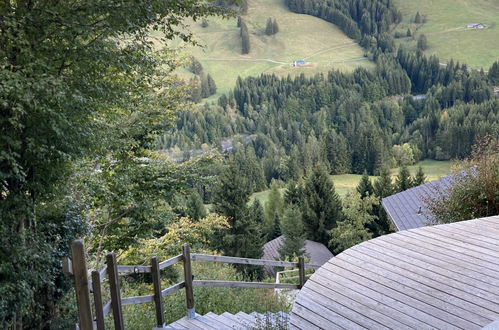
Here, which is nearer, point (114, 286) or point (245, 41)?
point (114, 286)

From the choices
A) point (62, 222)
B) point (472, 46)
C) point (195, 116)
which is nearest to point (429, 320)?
point (62, 222)

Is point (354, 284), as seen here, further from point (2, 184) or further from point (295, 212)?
point (295, 212)

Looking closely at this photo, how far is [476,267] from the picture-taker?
496 cm

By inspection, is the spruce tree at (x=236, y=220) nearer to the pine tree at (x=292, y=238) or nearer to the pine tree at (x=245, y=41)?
the pine tree at (x=292, y=238)

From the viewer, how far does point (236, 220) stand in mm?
27844

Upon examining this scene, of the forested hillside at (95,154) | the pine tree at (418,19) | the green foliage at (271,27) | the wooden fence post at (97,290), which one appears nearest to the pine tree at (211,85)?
the green foliage at (271,27)

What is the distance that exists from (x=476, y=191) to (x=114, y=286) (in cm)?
660

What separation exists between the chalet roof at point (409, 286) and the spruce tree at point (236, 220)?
22.1m

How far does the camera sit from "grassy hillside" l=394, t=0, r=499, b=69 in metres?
147

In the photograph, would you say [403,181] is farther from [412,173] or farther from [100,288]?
[412,173]

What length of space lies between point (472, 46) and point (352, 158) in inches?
3380

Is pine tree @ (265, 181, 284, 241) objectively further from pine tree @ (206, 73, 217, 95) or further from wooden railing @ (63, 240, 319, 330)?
pine tree @ (206, 73, 217, 95)

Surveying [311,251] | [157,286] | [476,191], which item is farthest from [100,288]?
[311,251]

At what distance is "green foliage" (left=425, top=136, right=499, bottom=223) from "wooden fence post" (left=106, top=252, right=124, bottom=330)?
643 centimetres
